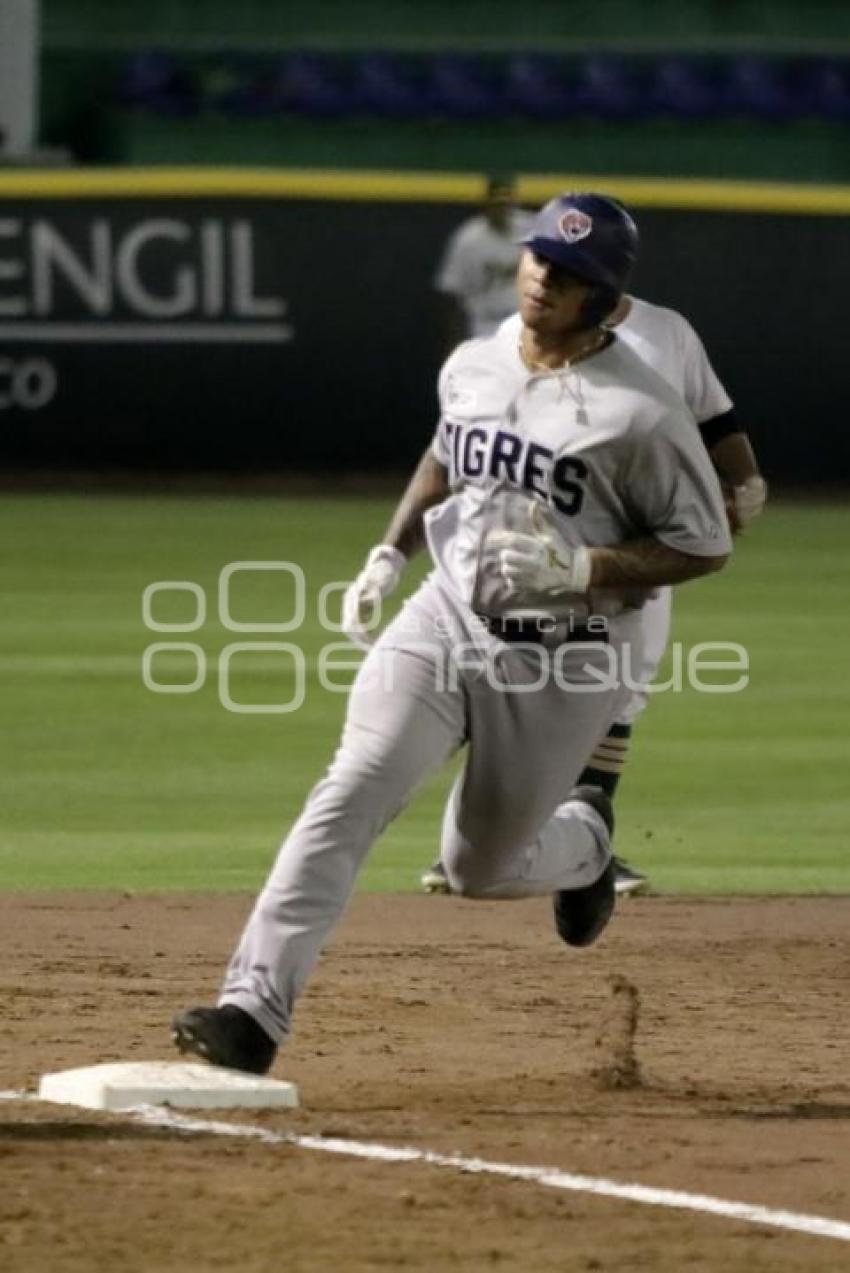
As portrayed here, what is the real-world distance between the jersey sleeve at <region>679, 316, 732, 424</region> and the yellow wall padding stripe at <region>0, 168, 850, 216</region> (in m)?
12.7

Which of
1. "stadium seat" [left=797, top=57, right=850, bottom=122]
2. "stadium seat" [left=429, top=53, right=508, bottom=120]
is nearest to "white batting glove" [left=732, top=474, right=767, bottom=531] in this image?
"stadium seat" [left=429, top=53, right=508, bottom=120]

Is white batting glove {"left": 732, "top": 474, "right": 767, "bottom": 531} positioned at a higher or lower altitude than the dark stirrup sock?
higher

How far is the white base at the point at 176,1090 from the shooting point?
5.60 meters

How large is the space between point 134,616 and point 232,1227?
978 cm

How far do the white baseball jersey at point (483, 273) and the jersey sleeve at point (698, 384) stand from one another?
454 inches

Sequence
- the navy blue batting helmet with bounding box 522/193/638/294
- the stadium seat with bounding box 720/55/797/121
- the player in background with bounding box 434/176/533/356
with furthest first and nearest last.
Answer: the stadium seat with bounding box 720/55/797/121, the player in background with bounding box 434/176/533/356, the navy blue batting helmet with bounding box 522/193/638/294

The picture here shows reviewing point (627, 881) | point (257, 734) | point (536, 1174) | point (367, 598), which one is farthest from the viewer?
point (257, 734)

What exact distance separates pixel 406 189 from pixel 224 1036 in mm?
15207

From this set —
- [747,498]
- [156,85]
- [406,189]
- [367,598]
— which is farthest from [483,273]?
[367,598]

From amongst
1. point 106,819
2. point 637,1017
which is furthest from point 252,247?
point 637,1017

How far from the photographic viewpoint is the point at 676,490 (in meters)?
5.81

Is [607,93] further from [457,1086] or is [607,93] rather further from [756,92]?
[457,1086]

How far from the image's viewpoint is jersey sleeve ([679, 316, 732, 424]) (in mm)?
7508

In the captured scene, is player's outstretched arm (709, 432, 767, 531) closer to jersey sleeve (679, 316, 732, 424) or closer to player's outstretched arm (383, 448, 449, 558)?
jersey sleeve (679, 316, 732, 424)
